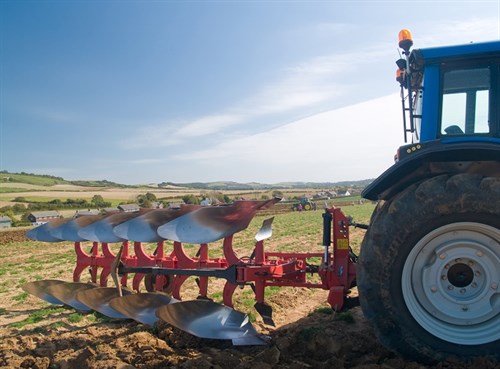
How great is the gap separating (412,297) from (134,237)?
10.3 feet

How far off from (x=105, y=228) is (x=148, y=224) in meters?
0.98

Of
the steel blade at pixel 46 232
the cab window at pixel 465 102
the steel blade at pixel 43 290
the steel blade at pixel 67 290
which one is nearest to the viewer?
the cab window at pixel 465 102

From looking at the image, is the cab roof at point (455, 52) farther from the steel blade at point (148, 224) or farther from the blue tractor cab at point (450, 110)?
the steel blade at point (148, 224)

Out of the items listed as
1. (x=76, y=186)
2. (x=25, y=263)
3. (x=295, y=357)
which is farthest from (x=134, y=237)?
(x=76, y=186)

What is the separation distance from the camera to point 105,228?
575cm

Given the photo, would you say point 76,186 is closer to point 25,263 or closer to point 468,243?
point 25,263

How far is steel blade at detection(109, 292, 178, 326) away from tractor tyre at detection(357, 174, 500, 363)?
250 cm

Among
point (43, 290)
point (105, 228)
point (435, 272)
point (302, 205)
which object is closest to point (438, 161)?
point (435, 272)

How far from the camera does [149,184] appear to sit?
9106cm

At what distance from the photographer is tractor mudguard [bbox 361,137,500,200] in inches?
124

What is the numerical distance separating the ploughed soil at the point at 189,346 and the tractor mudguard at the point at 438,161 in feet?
4.53

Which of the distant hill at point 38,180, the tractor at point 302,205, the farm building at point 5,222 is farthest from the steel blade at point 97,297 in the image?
the distant hill at point 38,180

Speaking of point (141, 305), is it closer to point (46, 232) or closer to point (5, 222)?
point (46, 232)

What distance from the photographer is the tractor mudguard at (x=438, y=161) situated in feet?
10.4
